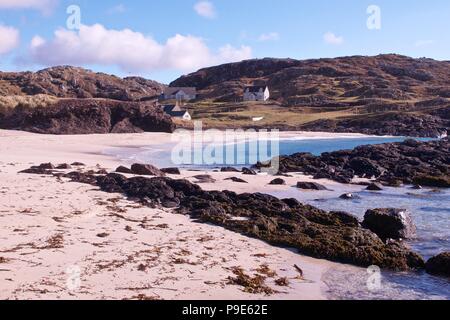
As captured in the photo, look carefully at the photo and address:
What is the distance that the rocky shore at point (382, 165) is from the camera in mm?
29519

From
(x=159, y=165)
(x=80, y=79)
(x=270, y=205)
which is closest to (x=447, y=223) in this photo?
(x=270, y=205)

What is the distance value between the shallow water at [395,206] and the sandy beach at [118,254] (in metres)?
0.65

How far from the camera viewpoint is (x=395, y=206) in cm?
2166

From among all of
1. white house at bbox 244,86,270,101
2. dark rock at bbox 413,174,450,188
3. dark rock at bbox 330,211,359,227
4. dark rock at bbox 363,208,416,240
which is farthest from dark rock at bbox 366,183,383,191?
white house at bbox 244,86,270,101

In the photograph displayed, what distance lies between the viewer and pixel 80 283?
31.0 ft

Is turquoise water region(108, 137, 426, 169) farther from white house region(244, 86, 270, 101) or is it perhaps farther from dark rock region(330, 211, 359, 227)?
white house region(244, 86, 270, 101)

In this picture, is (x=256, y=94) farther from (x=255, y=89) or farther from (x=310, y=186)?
(x=310, y=186)

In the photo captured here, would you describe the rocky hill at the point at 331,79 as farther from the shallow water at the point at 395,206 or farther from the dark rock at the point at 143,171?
the dark rock at the point at 143,171

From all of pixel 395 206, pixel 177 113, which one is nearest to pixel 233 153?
pixel 395 206

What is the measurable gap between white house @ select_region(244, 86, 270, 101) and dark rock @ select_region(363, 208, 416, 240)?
358 ft

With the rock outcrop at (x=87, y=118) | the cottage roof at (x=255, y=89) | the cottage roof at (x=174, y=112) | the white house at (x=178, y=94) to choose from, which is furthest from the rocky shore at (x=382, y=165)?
the white house at (x=178, y=94)

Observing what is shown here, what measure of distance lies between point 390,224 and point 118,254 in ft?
29.7

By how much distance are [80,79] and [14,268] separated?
110044 mm

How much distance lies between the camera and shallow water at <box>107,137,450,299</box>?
1055cm
